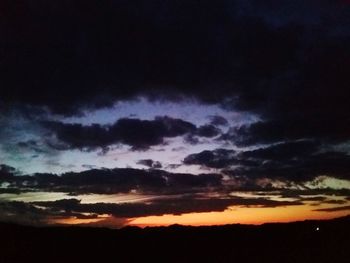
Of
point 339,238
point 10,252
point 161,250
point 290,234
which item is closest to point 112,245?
point 161,250

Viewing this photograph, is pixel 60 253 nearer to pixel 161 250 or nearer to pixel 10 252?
pixel 10 252

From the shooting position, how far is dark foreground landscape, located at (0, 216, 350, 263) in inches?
1341

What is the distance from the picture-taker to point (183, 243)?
133ft

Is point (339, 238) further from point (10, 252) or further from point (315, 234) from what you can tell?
point (10, 252)

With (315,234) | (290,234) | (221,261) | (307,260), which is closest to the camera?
(307,260)

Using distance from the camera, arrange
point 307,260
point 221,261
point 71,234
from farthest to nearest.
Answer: point 71,234, point 221,261, point 307,260

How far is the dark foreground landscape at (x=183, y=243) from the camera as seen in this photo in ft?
112

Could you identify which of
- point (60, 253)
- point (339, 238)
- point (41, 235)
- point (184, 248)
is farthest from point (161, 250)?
point (339, 238)

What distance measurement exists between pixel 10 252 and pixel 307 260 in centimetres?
1938

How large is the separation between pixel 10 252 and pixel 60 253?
3395mm

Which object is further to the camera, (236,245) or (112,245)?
(112,245)

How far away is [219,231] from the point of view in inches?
1770

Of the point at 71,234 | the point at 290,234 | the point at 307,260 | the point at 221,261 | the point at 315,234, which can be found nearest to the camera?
the point at 307,260

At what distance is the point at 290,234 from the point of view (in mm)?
40250
